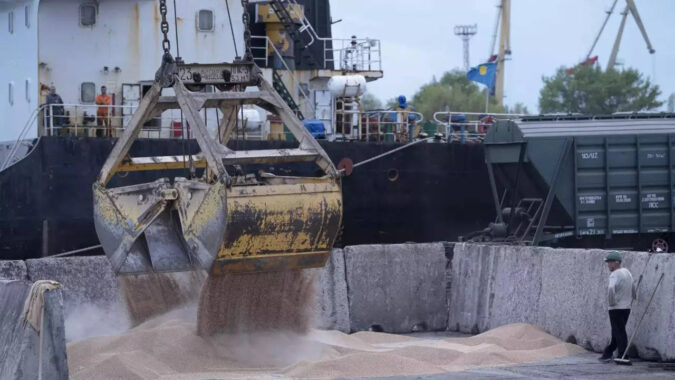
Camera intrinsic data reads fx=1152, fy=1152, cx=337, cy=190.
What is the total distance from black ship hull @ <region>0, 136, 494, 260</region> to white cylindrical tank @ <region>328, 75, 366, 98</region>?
4.08ft

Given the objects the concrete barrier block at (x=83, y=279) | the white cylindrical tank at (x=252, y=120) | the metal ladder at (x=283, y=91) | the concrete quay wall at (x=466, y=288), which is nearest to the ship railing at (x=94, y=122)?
the white cylindrical tank at (x=252, y=120)

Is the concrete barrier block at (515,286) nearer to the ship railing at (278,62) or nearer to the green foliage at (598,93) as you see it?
the ship railing at (278,62)

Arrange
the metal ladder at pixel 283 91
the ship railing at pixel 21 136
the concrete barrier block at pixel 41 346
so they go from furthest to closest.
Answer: the metal ladder at pixel 283 91, the ship railing at pixel 21 136, the concrete barrier block at pixel 41 346

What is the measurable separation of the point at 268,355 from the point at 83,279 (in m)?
3.75

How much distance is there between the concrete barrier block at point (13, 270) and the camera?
14836mm

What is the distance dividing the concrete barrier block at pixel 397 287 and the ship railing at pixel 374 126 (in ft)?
27.5

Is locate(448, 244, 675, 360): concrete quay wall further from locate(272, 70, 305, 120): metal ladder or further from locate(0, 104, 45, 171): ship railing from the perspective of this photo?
locate(0, 104, 45, 171): ship railing

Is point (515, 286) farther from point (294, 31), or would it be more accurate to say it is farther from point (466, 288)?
point (294, 31)

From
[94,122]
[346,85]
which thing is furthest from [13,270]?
[346,85]

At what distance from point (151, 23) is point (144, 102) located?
11042 millimetres

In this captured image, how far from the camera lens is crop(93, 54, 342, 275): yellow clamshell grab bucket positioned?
12.0 m

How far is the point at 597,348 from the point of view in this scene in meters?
14.0

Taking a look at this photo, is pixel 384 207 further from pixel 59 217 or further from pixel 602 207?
pixel 59 217

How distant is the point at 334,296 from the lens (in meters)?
16.9
